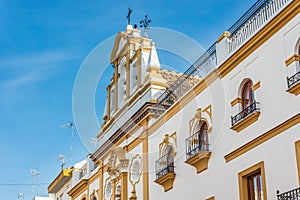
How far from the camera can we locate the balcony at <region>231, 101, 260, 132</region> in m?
14.1

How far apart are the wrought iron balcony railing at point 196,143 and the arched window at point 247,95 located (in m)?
1.98

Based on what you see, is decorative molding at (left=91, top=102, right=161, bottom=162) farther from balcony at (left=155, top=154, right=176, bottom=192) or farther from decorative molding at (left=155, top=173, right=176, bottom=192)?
decorative molding at (left=155, top=173, right=176, bottom=192)

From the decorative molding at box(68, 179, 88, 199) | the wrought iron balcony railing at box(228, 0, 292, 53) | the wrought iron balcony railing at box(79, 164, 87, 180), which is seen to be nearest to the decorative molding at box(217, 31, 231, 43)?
the wrought iron balcony railing at box(228, 0, 292, 53)

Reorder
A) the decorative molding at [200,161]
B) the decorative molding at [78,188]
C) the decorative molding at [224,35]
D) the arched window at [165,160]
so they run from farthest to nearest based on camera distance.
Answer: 1. the decorative molding at [78,188]
2. the arched window at [165,160]
3. the decorative molding at [224,35]
4. the decorative molding at [200,161]

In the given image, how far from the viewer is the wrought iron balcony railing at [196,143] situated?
16658 mm

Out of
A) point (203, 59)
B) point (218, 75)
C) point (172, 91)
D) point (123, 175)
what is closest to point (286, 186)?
point (218, 75)

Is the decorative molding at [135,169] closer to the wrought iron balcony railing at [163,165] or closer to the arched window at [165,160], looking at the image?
the wrought iron balcony railing at [163,165]

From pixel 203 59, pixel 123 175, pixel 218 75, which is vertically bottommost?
pixel 123 175

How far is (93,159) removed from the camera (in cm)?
2544

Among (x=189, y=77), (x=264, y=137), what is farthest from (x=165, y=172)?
(x=264, y=137)

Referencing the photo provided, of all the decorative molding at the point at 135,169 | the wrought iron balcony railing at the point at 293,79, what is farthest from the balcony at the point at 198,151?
the wrought iron balcony railing at the point at 293,79

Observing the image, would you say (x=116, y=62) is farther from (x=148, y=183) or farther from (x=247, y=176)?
(x=247, y=176)

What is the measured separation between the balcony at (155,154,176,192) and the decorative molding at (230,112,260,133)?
3.71 m

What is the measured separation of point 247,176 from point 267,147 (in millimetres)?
1148
